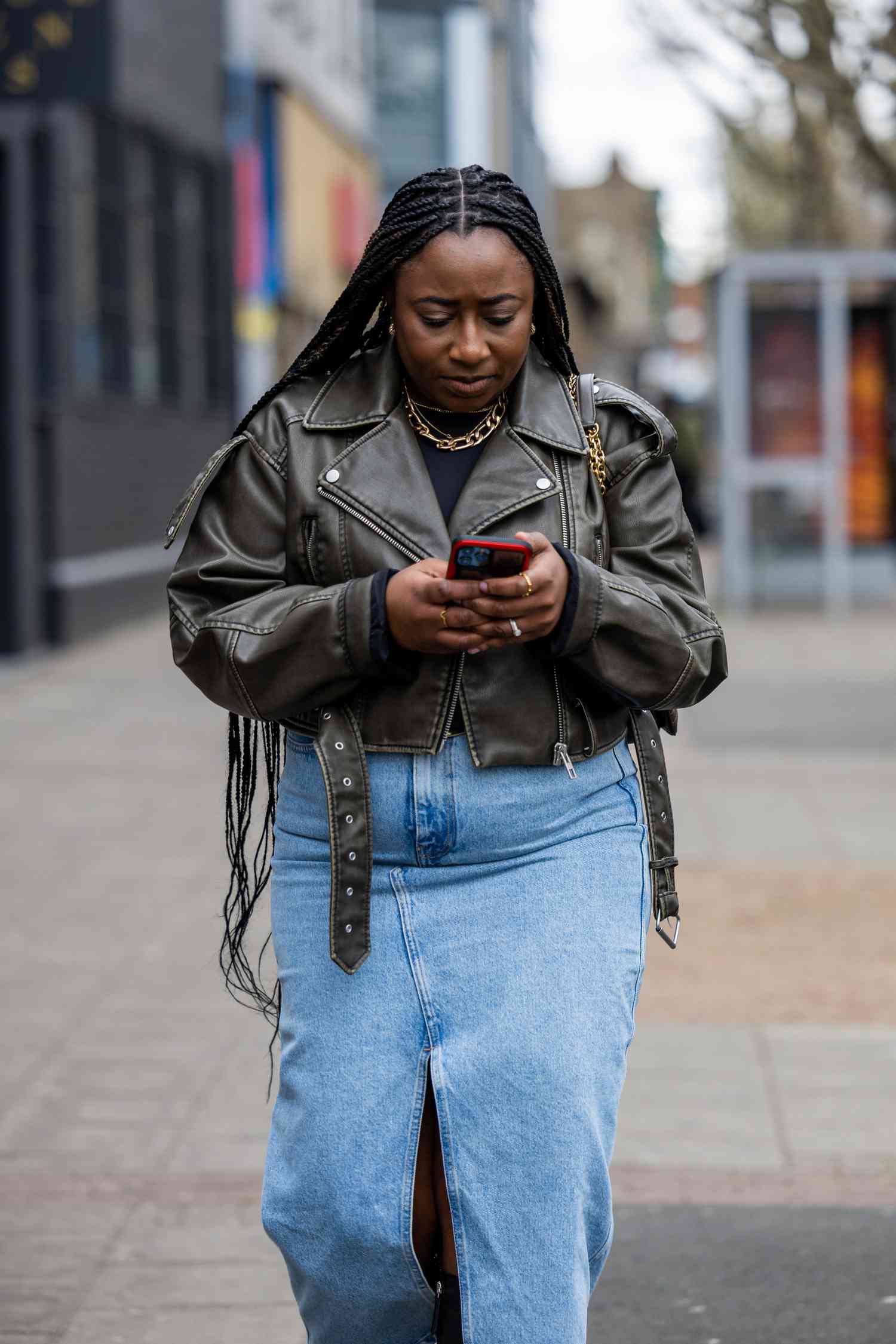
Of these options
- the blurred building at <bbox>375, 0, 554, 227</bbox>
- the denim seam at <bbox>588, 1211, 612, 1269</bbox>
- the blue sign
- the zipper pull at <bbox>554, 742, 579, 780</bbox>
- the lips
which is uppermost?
the blurred building at <bbox>375, 0, 554, 227</bbox>

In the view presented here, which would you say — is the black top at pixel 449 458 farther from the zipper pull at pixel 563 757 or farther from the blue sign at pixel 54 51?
the blue sign at pixel 54 51

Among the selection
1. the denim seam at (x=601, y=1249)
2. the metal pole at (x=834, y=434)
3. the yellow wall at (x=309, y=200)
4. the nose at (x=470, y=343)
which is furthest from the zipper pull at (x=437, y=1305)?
the yellow wall at (x=309, y=200)

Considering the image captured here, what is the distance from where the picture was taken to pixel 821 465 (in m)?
16.9

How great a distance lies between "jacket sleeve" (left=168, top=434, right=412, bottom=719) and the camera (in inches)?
104

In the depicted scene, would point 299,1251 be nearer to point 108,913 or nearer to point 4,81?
point 108,913

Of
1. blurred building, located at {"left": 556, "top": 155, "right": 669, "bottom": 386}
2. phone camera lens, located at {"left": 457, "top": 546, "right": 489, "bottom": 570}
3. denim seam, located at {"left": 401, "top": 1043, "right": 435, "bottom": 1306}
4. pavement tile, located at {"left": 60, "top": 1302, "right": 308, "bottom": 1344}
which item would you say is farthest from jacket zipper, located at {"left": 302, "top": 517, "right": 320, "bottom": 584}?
blurred building, located at {"left": 556, "top": 155, "right": 669, "bottom": 386}

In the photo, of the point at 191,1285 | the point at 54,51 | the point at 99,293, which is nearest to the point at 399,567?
the point at 191,1285

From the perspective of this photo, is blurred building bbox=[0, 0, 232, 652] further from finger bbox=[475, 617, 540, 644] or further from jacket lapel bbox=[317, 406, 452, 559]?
finger bbox=[475, 617, 540, 644]

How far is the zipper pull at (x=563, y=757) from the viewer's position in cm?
272

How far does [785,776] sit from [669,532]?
6.48 meters

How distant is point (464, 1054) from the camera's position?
2662 millimetres

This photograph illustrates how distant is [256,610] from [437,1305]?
2.96ft

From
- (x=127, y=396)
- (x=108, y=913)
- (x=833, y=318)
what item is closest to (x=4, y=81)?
(x=127, y=396)

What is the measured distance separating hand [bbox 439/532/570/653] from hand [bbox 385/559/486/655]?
0.01 meters
